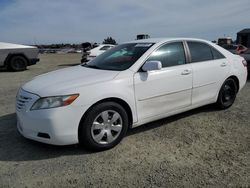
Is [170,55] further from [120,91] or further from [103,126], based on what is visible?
[103,126]

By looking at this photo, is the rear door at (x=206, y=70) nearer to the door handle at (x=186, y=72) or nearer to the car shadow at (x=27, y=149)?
the door handle at (x=186, y=72)

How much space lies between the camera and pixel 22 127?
3.53m

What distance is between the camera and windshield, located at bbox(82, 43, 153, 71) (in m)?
4.08

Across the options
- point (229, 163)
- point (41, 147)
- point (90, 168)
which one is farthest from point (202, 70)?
point (41, 147)

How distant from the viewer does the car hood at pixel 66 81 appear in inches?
133

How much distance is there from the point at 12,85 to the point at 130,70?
21.0 feet

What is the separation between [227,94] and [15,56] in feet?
36.2

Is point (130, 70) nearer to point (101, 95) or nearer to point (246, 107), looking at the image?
point (101, 95)

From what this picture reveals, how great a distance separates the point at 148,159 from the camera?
10.9ft

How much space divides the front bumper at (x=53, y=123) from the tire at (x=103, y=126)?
0.38 ft

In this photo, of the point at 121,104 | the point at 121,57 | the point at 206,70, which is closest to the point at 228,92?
the point at 206,70

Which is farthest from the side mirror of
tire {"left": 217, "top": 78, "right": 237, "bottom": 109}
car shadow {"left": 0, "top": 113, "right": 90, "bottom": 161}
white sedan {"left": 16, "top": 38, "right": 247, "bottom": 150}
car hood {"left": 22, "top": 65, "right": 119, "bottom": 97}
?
tire {"left": 217, "top": 78, "right": 237, "bottom": 109}

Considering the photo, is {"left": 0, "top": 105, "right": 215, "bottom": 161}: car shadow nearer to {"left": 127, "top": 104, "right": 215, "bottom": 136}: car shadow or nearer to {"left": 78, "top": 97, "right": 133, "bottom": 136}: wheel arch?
{"left": 127, "top": 104, "right": 215, "bottom": 136}: car shadow

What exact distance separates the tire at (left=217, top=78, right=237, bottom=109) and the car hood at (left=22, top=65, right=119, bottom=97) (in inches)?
96.8
